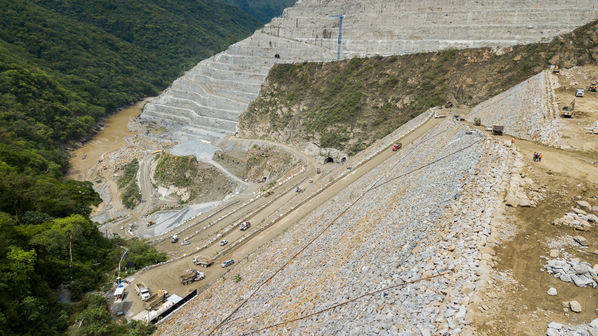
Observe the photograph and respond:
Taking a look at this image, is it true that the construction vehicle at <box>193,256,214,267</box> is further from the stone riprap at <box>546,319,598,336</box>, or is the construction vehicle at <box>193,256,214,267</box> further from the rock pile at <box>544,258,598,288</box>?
the stone riprap at <box>546,319,598,336</box>

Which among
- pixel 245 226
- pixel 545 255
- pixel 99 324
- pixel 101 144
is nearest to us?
pixel 545 255

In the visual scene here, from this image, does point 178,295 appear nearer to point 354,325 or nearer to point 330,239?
point 330,239

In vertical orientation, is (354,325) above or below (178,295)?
above

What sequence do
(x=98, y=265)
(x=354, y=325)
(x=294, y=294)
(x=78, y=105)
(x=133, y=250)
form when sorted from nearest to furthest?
(x=354, y=325) < (x=294, y=294) < (x=98, y=265) < (x=133, y=250) < (x=78, y=105)

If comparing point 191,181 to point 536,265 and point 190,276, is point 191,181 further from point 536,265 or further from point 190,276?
point 536,265

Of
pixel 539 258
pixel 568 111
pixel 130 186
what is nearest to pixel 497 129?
pixel 568 111

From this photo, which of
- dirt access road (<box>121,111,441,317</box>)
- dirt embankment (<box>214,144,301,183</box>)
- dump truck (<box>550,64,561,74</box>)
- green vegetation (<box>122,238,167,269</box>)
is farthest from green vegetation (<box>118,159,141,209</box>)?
dump truck (<box>550,64,561,74</box>)

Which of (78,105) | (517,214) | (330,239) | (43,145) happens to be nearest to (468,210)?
(517,214)
